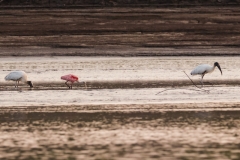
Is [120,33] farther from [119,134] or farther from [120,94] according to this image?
[119,134]

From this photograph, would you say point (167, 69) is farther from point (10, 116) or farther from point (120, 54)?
point (10, 116)

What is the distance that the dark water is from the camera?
41.0 feet

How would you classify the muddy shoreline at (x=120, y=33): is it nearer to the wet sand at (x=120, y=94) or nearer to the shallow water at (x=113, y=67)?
the wet sand at (x=120, y=94)

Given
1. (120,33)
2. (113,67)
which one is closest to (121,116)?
(113,67)

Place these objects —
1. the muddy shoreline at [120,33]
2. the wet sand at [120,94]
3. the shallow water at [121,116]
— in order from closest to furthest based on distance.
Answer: the shallow water at [121,116]
the wet sand at [120,94]
the muddy shoreline at [120,33]

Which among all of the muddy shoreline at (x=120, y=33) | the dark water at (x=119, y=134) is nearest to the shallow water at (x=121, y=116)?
the dark water at (x=119, y=134)

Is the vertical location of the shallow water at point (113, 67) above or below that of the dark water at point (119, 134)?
above

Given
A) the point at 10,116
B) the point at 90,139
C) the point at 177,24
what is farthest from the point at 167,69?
the point at 177,24

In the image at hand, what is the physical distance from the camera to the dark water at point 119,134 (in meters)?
12.5

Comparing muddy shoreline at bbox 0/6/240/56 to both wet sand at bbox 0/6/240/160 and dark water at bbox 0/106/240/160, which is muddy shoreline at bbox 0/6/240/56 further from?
dark water at bbox 0/106/240/160

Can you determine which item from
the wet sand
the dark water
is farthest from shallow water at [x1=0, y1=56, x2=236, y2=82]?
the dark water

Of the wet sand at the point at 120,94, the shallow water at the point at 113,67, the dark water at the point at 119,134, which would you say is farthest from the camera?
the shallow water at the point at 113,67

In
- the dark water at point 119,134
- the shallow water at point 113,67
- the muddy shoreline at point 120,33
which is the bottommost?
the dark water at point 119,134

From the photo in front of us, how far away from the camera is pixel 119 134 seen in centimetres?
1429
